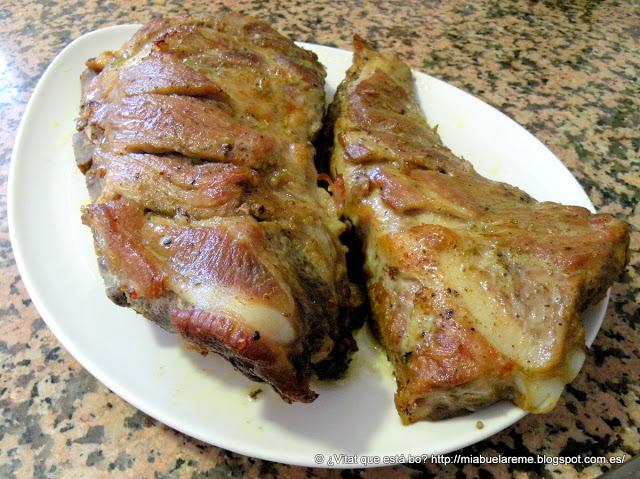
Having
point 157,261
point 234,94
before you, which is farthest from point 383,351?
point 234,94

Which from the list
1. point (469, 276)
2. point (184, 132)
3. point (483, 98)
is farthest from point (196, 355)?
point (483, 98)

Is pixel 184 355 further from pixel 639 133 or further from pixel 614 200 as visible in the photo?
pixel 639 133

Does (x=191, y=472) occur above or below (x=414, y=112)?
below

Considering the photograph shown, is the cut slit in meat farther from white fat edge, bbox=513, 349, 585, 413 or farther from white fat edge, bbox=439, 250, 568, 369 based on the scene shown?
white fat edge, bbox=513, 349, 585, 413

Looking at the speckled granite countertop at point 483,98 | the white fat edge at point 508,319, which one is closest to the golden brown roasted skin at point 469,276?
the white fat edge at point 508,319

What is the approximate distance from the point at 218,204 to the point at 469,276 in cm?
68

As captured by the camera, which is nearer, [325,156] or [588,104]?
[325,156]

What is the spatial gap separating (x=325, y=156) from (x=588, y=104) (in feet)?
5.66

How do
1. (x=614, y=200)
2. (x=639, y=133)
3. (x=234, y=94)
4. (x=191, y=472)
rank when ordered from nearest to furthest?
1. (x=191, y=472)
2. (x=234, y=94)
3. (x=614, y=200)
4. (x=639, y=133)

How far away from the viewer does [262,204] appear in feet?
4.64

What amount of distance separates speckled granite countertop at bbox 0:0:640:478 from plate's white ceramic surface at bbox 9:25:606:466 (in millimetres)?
155

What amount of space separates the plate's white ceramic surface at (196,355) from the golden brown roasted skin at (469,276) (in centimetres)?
8

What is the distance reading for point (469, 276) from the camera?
1345 millimetres

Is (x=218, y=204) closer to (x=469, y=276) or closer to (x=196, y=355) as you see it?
(x=196, y=355)
